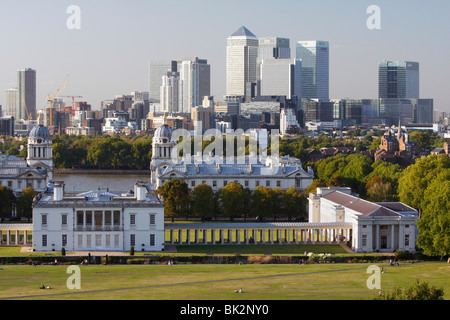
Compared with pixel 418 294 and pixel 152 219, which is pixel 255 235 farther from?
pixel 418 294

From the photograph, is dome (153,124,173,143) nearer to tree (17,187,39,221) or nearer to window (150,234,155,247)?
tree (17,187,39,221)

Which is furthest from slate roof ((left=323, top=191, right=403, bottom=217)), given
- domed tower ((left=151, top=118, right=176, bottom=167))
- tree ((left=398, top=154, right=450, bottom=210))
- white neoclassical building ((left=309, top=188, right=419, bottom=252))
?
domed tower ((left=151, top=118, right=176, bottom=167))

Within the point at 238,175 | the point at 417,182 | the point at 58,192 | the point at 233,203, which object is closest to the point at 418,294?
the point at 58,192

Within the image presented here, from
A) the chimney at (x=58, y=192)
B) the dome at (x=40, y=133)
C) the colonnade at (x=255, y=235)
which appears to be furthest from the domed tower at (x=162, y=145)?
the chimney at (x=58, y=192)

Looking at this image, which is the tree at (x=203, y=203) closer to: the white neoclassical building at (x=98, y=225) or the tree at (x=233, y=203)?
the tree at (x=233, y=203)

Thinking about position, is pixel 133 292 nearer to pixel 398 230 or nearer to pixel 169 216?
pixel 398 230

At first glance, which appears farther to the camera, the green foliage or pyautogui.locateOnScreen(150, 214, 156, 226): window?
pyautogui.locateOnScreen(150, 214, 156, 226): window
